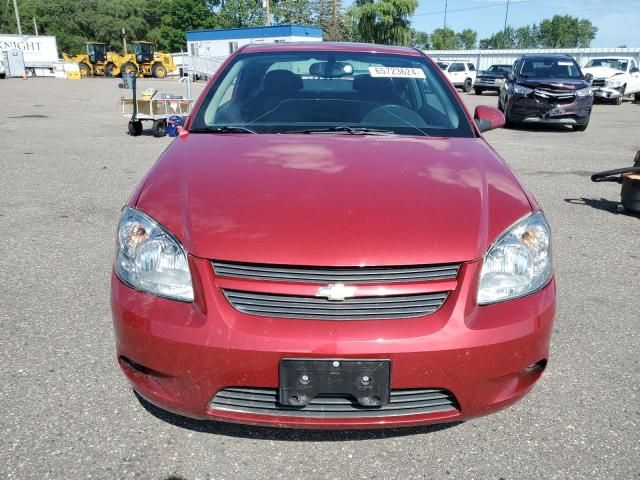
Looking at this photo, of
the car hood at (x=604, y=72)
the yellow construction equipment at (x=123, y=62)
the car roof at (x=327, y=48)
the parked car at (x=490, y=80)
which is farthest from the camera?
the yellow construction equipment at (x=123, y=62)

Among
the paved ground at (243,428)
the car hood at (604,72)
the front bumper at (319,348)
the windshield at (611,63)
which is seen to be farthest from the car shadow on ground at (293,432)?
the windshield at (611,63)

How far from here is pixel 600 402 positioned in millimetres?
2406

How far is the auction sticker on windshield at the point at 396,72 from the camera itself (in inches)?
130

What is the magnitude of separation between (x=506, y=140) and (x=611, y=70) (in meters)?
14.0

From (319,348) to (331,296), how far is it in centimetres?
17

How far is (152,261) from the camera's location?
1.91 m

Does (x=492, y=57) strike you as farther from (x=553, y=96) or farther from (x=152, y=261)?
(x=152, y=261)

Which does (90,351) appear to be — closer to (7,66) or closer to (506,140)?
(506,140)

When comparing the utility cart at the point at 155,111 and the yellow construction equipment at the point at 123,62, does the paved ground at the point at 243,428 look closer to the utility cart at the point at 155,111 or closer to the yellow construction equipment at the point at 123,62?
the utility cart at the point at 155,111

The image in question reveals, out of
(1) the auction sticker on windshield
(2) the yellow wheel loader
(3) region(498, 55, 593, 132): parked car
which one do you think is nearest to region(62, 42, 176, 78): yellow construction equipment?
(2) the yellow wheel loader

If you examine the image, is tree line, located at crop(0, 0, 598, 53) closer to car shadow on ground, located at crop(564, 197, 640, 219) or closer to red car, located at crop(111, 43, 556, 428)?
car shadow on ground, located at crop(564, 197, 640, 219)

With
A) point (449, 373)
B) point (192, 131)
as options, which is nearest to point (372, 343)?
point (449, 373)

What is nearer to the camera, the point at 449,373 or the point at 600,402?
the point at 449,373

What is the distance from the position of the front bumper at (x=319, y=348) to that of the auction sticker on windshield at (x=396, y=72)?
1843 mm
